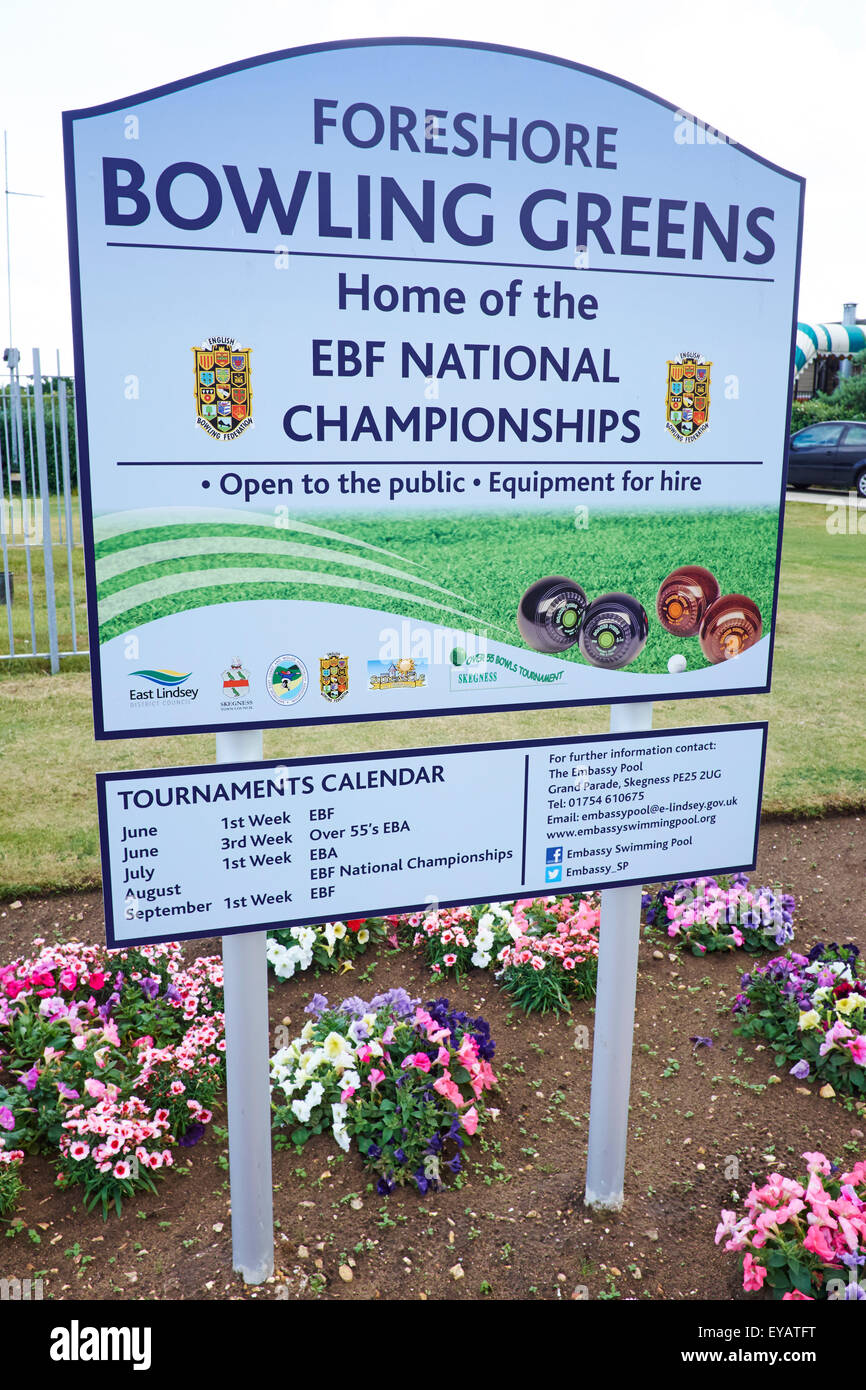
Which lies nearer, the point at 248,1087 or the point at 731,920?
the point at 248,1087

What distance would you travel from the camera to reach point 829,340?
29.6 metres

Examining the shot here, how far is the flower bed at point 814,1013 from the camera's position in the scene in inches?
143

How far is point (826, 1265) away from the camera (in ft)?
8.91

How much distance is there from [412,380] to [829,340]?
30.4 metres

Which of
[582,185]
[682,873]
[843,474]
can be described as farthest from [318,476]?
[843,474]

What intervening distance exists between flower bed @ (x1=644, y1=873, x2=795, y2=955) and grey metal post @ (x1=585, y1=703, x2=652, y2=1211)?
56.7 inches

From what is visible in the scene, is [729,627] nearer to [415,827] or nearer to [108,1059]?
[415,827]

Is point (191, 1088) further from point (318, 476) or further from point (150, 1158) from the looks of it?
point (318, 476)

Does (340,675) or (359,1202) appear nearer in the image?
(340,675)

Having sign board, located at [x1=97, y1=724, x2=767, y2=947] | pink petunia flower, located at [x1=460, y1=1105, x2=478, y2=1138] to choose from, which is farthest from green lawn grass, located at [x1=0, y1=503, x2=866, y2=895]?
sign board, located at [x1=97, y1=724, x2=767, y2=947]

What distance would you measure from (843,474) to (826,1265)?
1762 cm

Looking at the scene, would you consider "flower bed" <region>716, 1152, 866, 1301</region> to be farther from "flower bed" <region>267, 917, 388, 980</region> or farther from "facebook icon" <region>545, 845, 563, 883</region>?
"flower bed" <region>267, 917, 388, 980</region>

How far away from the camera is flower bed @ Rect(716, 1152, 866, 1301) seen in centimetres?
270

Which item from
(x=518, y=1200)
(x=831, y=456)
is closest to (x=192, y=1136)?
(x=518, y=1200)
